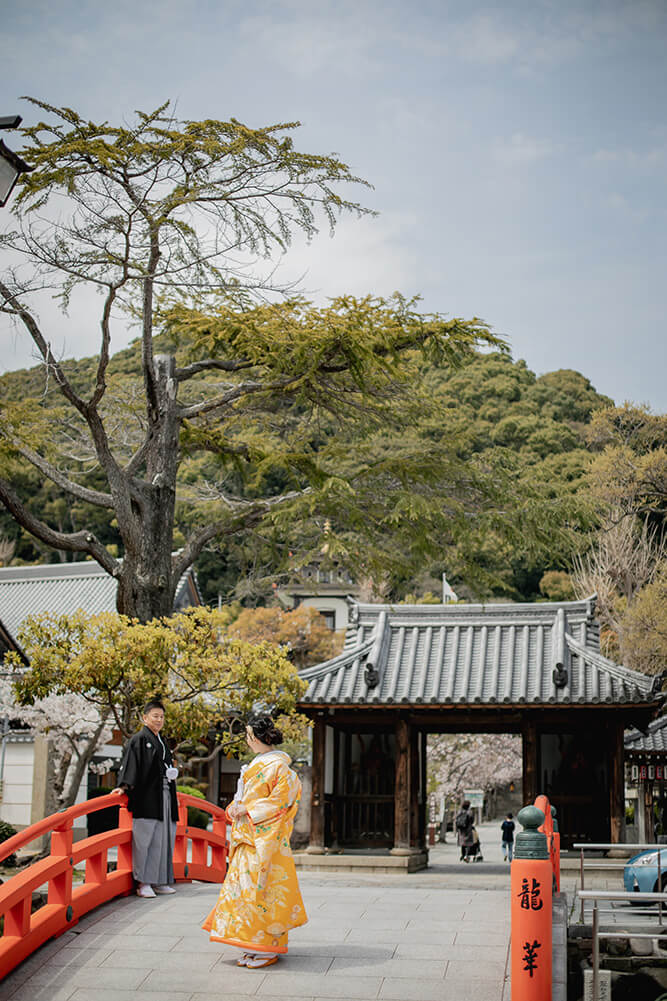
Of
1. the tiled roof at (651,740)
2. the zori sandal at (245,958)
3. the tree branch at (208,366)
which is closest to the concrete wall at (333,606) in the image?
the tiled roof at (651,740)

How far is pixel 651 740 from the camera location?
21.9m

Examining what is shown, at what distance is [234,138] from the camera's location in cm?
1096

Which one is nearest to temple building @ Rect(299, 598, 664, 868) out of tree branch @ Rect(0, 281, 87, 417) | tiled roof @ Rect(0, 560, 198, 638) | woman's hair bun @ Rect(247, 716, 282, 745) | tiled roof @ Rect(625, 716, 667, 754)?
tiled roof @ Rect(625, 716, 667, 754)

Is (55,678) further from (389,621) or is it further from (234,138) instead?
(389,621)

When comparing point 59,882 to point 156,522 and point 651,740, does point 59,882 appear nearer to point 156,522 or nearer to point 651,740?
point 156,522

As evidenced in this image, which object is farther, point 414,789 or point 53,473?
point 414,789

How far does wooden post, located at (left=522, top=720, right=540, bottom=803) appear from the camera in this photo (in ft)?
54.9

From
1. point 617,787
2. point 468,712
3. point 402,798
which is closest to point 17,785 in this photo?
point 402,798

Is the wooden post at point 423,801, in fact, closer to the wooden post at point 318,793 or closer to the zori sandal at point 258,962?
the wooden post at point 318,793

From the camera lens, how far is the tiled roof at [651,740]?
21266mm

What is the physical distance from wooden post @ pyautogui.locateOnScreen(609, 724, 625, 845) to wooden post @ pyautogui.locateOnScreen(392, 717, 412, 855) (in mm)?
3319

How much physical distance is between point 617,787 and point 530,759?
1459 millimetres

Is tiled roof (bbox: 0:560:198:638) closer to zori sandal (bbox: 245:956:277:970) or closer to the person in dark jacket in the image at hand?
the person in dark jacket

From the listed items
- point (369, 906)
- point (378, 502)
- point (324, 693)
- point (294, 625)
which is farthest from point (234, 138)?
point (294, 625)
